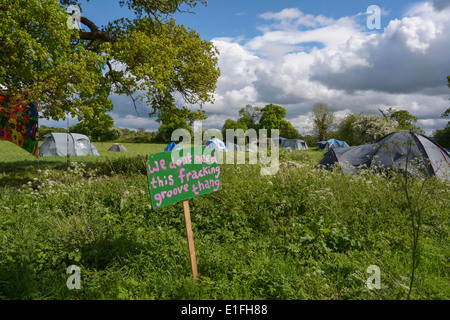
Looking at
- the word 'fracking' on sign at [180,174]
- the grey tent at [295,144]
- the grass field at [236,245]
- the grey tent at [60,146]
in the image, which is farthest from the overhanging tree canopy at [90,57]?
the grey tent at [295,144]

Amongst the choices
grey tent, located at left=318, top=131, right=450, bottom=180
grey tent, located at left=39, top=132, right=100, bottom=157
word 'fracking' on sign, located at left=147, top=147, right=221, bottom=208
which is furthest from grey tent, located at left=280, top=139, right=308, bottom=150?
word 'fracking' on sign, located at left=147, top=147, right=221, bottom=208

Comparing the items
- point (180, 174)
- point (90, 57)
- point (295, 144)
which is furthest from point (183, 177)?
point (295, 144)

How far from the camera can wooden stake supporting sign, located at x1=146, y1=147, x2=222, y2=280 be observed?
10.5 ft

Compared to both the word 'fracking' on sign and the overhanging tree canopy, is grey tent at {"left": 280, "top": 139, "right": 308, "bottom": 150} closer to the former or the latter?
the overhanging tree canopy

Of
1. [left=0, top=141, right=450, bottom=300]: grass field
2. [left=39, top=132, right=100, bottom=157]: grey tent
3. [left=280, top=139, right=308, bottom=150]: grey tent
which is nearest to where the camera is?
[left=0, top=141, right=450, bottom=300]: grass field

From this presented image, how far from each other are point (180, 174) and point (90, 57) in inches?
280

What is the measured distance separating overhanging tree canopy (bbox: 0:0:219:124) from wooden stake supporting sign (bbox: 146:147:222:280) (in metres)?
5.85

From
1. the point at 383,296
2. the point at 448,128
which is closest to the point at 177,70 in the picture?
the point at 383,296

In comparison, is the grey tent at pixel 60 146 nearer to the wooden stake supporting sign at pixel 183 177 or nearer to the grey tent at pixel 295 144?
the wooden stake supporting sign at pixel 183 177

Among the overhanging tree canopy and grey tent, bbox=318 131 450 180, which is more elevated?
the overhanging tree canopy

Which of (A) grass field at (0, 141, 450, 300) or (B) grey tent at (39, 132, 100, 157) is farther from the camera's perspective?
(B) grey tent at (39, 132, 100, 157)

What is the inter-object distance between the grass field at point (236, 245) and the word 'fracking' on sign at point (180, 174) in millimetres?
1004

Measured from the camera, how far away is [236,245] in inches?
168

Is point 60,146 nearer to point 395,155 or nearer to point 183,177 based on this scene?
point 183,177
